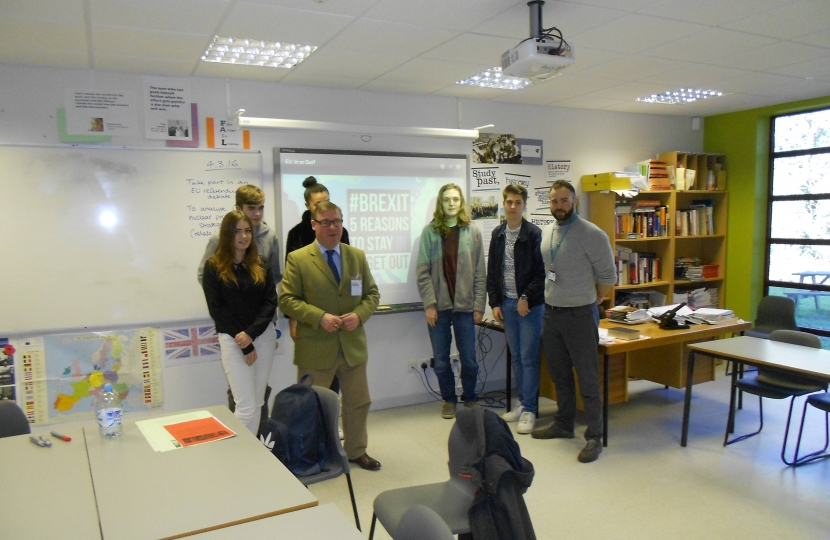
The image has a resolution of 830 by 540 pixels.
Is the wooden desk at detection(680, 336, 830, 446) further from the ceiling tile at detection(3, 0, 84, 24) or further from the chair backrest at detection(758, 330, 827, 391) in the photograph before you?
the ceiling tile at detection(3, 0, 84, 24)

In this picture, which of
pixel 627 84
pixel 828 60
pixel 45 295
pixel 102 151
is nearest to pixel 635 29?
pixel 627 84

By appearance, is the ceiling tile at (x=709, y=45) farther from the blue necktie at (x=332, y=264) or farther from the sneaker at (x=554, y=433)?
the sneaker at (x=554, y=433)

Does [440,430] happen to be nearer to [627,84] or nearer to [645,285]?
[645,285]

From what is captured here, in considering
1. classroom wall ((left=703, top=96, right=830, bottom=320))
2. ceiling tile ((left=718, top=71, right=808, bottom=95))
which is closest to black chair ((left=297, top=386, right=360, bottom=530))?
ceiling tile ((left=718, top=71, right=808, bottom=95))

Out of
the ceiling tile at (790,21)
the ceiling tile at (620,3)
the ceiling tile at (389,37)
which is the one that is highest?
the ceiling tile at (790,21)

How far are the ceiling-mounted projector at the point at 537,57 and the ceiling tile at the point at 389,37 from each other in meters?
0.50

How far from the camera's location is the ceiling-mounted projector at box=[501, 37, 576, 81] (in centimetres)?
284

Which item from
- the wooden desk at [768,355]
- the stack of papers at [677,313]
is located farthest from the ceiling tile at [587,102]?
the wooden desk at [768,355]

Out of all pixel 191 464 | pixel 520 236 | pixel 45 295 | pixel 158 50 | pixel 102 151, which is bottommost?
pixel 191 464

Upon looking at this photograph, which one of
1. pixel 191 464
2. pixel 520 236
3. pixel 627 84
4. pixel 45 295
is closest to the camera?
pixel 191 464

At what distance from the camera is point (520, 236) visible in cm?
414

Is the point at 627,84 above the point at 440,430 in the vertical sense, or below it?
above

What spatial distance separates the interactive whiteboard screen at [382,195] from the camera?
436cm

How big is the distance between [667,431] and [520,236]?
1.78 m
